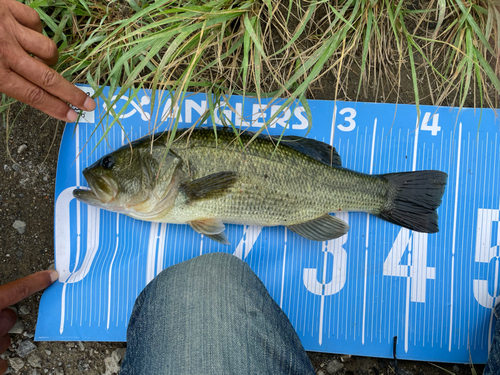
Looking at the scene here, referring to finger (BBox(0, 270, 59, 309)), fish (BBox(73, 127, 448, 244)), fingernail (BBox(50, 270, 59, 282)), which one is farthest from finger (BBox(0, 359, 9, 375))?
fish (BBox(73, 127, 448, 244))

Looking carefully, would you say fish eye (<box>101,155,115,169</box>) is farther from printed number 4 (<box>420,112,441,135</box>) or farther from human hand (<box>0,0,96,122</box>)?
printed number 4 (<box>420,112,441,135</box>)

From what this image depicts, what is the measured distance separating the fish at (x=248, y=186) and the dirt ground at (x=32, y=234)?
55cm

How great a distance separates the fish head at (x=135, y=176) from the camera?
1914 millimetres

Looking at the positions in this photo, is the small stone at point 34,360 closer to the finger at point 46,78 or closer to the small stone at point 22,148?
the small stone at point 22,148

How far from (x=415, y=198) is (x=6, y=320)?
273 cm

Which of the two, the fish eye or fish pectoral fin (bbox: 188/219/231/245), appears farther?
fish pectoral fin (bbox: 188/219/231/245)

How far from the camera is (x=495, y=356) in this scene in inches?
77.9

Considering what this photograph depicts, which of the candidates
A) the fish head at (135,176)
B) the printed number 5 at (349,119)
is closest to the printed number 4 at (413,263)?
the printed number 5 at (349,119)

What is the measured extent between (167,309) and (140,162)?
0.83 m

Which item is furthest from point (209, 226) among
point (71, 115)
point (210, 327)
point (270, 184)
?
point (71, 115)

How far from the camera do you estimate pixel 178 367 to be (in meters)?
1.57

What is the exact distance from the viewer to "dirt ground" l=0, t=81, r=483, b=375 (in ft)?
7.55

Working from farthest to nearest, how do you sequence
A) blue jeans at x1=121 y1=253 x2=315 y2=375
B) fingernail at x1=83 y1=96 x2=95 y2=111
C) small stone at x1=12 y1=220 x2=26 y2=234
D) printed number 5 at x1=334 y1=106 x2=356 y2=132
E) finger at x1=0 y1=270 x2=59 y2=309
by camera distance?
small stone at x1=12 y1=220 x2=26 y2=234 → printed number 5 at x1=334 y1=106 x2=356 y2=132 → finger at x1=0 y1=270 x2=59 y2=309 → fingernail at x1=83 y1=96 x2=95 y2=111 → blue jeans at x1=121 y1=253 x2=315 y2=375

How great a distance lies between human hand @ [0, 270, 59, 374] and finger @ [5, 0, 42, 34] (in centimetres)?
152
